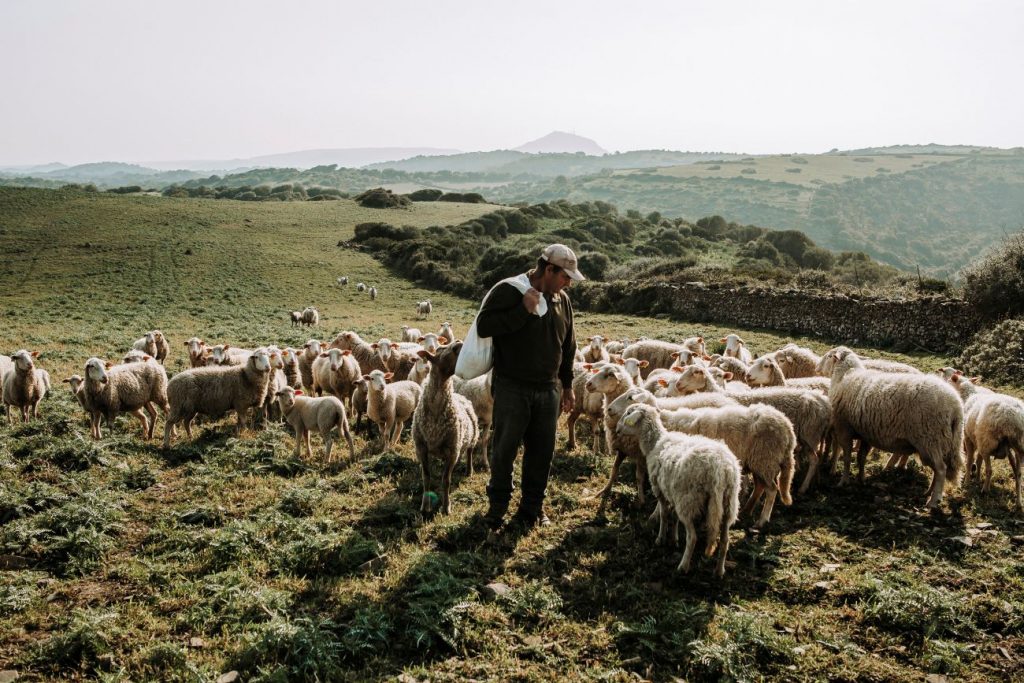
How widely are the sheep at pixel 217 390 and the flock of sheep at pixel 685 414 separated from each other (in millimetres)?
21

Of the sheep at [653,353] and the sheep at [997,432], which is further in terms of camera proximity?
the sheep at [653,353]

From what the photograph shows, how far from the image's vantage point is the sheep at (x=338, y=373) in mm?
12992

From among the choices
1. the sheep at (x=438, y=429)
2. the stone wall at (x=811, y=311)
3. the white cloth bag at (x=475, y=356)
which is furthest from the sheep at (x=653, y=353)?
the stone wall at (x=811, y=311)

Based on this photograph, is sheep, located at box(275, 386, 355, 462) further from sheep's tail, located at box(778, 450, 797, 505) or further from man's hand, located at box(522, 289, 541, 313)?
sheep's tail, located at box(778, 450, 797, 505)

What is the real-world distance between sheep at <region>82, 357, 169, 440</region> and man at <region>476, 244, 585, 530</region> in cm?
766

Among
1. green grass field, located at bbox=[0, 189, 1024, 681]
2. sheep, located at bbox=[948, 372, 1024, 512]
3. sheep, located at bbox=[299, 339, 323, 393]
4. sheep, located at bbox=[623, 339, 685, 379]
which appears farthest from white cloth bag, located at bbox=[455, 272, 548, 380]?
sheep, located at bbox=[299, 339, 323, 393]

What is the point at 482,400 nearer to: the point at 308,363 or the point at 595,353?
the point at 595,353

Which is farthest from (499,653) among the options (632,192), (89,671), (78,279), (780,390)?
(632,192)

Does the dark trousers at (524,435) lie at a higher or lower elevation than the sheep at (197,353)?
higher

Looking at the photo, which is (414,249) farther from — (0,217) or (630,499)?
(630,499)

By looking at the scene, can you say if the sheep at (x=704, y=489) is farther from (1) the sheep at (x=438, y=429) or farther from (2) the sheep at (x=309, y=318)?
(2) the sheep at (x=309, y=318)

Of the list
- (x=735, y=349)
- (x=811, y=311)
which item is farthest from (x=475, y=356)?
(x=811, y=311)

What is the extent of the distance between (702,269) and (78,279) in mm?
40596

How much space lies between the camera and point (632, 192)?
553ft
